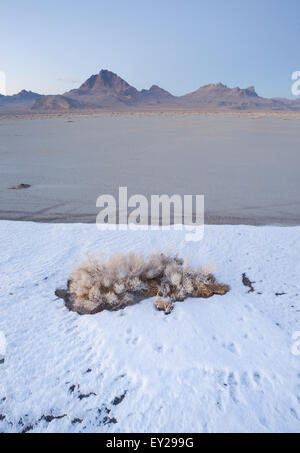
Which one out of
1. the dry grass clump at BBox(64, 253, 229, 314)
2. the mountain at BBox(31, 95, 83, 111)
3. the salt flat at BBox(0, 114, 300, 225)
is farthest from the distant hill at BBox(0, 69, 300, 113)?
the dry grass clump at BBox(64, 253, 229, 314)

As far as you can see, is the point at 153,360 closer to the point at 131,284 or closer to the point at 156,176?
the point at 131,284

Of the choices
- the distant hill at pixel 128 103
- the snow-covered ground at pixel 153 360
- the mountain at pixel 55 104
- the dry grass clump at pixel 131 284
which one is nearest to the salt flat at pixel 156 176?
the dry grass clump at pixel 131 284

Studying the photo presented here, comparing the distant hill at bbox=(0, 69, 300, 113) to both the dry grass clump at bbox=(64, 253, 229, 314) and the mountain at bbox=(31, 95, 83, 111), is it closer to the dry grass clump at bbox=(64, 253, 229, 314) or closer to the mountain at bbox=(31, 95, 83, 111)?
the mountain at bbox=(31, 95, 83, 111)

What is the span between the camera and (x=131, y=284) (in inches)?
156

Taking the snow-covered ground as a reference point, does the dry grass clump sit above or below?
above

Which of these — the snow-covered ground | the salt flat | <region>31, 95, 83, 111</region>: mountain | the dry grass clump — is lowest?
the snow-covered ground

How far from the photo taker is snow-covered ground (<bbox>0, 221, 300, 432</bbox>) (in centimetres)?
254

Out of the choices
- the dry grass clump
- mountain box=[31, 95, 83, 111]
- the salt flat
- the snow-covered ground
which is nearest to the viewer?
the snow-covered ground

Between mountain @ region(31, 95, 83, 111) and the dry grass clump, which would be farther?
mountain @ region(31, 95, 83, 111)

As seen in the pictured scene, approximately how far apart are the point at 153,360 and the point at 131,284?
1121 mm

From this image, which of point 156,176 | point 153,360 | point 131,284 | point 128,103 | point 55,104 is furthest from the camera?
point 128,103

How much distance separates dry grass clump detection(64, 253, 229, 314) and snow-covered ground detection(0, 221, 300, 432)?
144 millimetres

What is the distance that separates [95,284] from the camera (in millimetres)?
3861

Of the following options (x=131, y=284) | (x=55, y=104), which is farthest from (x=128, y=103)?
(x=131, y=284)
